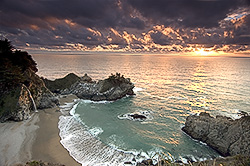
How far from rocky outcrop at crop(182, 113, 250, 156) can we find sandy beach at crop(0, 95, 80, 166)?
1657cm

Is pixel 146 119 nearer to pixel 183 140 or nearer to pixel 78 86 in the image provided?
pixel 183 140

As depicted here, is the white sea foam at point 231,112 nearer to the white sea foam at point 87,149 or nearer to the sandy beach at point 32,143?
the white sea foam at point 87,149

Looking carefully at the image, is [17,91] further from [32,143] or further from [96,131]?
[96,131]

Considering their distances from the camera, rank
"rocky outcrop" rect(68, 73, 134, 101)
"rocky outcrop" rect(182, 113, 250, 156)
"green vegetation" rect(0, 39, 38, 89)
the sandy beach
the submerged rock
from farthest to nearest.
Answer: "rocky outcrop" rect(68, 73, 134, 101) < the submerged rock < "green vegetation" rect(0, 39, 38, 89) < "rocky outcrop" rect(182, 113, 250, 156) < the sandy beach

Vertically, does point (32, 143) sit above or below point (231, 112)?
above

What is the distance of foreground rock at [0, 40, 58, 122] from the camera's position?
924 inches

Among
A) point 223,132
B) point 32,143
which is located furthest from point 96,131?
point 223,132

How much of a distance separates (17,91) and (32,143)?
1154 cm

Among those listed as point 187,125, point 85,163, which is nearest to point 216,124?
point 187,125

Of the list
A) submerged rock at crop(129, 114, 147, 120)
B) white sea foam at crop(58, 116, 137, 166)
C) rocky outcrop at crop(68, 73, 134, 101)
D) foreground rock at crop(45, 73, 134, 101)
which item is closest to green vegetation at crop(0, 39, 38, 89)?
white sea foam at crop(58, 116, 137, 166)

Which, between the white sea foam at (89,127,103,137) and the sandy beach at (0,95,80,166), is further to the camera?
the white sea foam at (89,127,103,137)

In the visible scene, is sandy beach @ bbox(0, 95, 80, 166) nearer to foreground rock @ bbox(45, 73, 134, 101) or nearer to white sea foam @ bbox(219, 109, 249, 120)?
foreground rock @ bbox(45, 73, 134, 101)

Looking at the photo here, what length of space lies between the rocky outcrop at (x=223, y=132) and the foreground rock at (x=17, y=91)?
27053 mm

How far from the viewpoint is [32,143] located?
1852 centimetres
